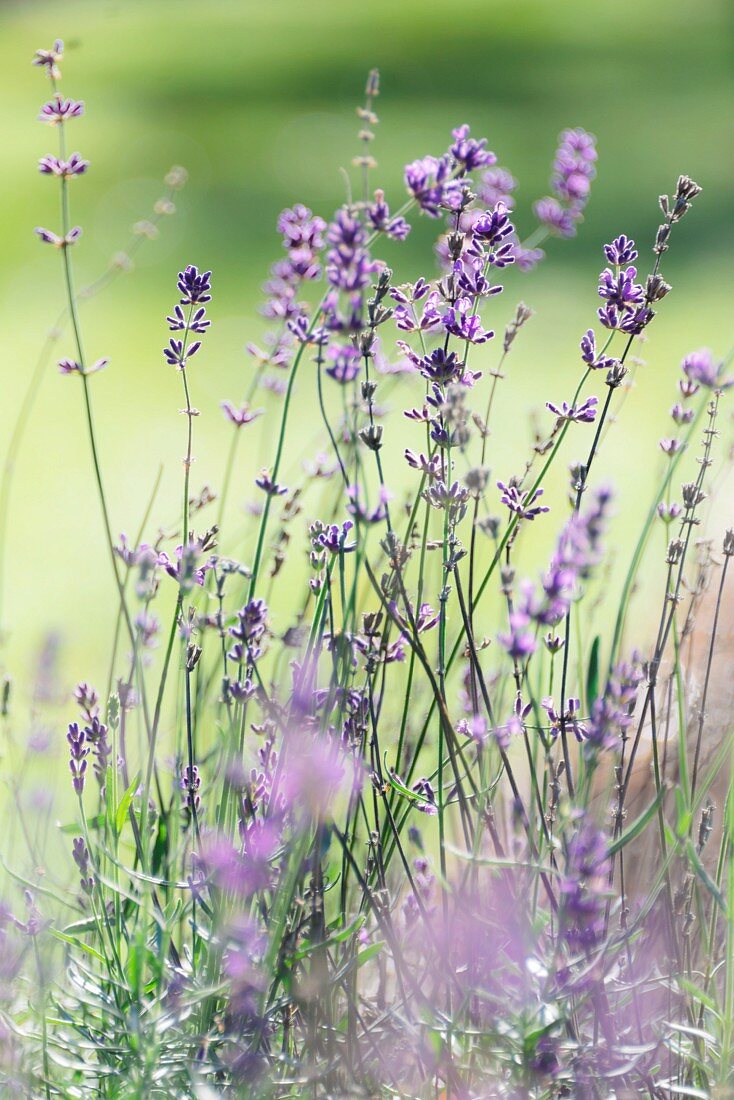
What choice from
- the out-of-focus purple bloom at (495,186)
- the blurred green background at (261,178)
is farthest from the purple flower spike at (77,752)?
the blurred green background at (261,178)

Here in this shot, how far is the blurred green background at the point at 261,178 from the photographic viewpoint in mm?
3871

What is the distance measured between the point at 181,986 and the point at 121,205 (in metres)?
4.91

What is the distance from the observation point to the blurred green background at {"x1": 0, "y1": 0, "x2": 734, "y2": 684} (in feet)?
12.7

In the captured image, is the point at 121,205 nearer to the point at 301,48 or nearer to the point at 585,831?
the point at 301,48

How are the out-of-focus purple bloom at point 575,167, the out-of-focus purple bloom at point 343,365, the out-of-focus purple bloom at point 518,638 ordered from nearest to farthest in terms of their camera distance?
the out-of-focus purple bloom at point 518,638 → the out-of-focus purple bloom at point 343,365 → the out-of-focus purple bloom at point 575,167

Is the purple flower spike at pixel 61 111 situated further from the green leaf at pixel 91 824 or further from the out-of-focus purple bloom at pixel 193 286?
the green leaf at pixel 91 824

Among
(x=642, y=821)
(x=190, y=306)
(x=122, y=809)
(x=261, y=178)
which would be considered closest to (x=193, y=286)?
(x=190, y=306)

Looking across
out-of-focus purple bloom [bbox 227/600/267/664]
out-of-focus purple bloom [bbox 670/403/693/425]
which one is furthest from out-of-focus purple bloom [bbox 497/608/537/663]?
out-of-focus purple bloom [bbox 670/403/693/425]

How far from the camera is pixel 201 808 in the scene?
1.00m

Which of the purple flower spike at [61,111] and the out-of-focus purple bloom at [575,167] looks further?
the out-of-focus purple bloom at [575,167]

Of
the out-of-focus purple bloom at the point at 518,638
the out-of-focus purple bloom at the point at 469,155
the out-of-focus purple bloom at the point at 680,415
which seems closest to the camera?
the out-of-focus purple bloom at the point at 518,638

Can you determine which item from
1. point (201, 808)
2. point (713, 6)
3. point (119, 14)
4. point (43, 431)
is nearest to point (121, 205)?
point (43, 431)

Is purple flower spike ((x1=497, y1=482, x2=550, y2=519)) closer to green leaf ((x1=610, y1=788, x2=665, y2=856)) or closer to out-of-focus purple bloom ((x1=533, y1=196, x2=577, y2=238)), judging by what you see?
green leaf ((x1=610, y1=788, x2=665, y2=856))

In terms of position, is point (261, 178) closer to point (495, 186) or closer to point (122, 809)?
point (495, 186)
